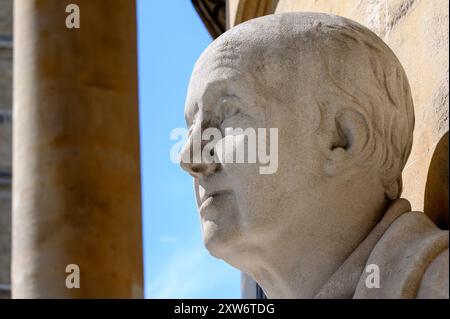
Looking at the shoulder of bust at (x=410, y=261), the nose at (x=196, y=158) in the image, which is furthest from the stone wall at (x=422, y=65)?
the nose at (x=196, y=158)

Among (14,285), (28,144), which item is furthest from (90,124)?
(14,285)

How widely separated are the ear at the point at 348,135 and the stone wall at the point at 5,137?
27.9 m

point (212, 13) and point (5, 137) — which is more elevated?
point (212, 13)

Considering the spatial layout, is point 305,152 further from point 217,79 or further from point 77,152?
point 77,152

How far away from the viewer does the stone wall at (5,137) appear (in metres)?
33.9

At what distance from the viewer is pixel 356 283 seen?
210 inches

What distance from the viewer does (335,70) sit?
5.64 metres

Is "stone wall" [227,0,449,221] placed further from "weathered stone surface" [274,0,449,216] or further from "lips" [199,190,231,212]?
"lips" [199,190,231,212]

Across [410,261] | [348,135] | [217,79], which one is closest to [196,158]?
[217,79]

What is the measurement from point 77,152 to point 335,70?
678 centimetres

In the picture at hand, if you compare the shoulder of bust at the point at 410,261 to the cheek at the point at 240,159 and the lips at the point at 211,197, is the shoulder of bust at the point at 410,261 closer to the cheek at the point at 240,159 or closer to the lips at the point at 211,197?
the cheek at the point at 240,159

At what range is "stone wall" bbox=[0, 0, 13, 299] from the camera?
33906 mm

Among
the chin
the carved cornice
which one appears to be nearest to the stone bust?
the chin

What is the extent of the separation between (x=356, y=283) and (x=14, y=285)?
280 inches
